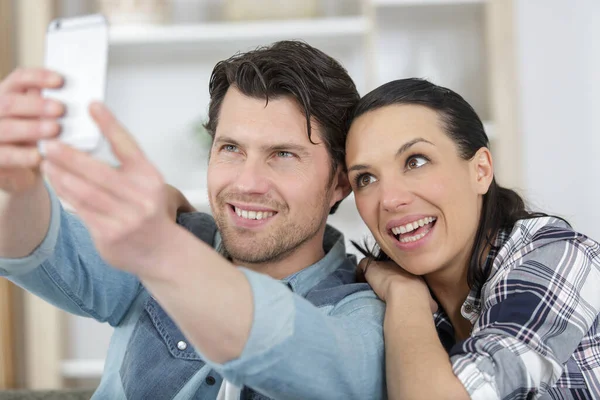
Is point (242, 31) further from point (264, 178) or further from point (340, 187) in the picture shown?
point (264, 178)

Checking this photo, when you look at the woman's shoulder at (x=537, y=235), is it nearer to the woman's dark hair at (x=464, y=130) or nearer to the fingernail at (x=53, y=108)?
the woman's dark hair at (x=464, y=130)

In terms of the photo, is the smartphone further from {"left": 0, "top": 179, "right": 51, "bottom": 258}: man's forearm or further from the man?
{"left": 0, "top": 179, "right": 51, "bottom": 258}: man's forearm

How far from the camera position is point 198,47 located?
2.51 m

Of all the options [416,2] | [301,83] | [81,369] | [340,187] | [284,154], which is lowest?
[81,369]

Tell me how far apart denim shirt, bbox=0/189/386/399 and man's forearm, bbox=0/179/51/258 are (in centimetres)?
2

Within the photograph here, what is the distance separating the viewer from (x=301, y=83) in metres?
1.34

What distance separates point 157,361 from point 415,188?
1.89 feet

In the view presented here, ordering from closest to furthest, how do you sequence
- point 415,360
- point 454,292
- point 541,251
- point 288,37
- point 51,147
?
point 51,147 < point 415,360 < point 541,251 < point 454,292 < point 288,37

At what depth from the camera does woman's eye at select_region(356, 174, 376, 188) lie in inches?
50.0

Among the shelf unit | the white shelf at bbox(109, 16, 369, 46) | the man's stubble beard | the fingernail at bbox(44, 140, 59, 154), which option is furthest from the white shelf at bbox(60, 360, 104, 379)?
the fingernail at bbox(44, 140, 59, 154)

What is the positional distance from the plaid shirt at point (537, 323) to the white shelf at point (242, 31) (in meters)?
1.32

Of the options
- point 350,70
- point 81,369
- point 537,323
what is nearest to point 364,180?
point 537,323

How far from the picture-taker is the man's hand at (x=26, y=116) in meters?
0.67

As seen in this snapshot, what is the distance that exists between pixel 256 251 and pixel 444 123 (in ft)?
1.48
